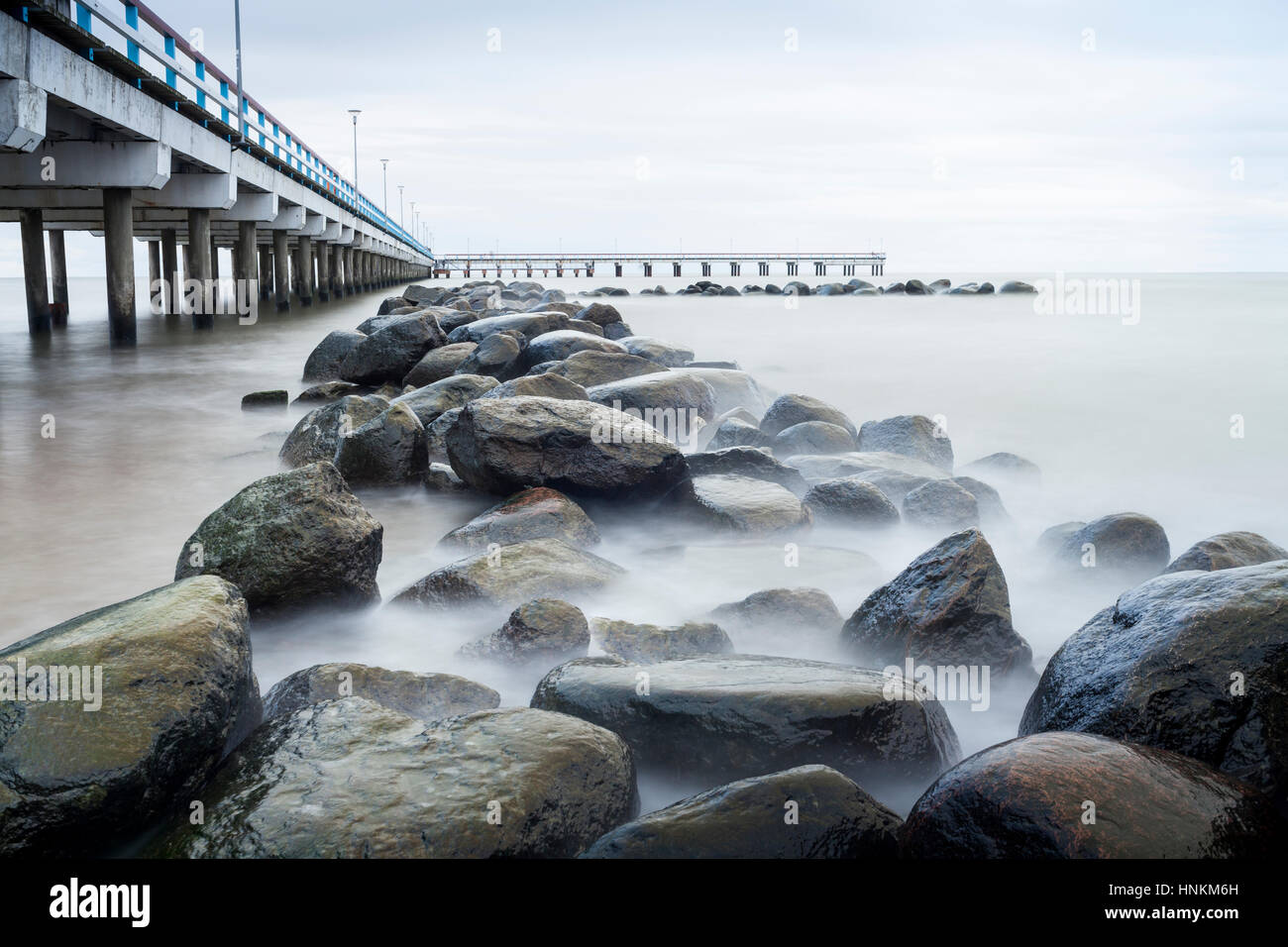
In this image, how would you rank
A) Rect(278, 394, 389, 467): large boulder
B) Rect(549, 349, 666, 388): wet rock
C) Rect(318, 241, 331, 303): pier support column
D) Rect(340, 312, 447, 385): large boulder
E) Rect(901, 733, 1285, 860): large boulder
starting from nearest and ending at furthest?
Rect(901, 733, 1285, 860): large boulder, Rect(278, 394, 389, 467): large boulder, Rect(549, 349, 666, 388): wet rock, Rect(340, 312, 447, 385): large boulder, Rect(318, 241, 331, 303): pier support column

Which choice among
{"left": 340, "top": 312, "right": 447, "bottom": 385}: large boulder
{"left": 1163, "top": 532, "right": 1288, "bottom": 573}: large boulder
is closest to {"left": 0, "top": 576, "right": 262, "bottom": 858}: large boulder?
{"left": 1163, "top": 532, "right": 1288, "bottom": 573}: large boulder

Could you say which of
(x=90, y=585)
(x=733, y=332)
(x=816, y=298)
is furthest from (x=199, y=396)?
(x=816, y=298)

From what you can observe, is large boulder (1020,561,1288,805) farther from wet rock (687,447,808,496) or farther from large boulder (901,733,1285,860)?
wet rock (687,447,808,496)

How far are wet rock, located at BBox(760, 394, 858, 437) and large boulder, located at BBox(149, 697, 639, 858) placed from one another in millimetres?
6376

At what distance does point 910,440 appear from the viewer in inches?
323

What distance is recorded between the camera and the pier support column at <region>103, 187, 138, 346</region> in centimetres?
1664

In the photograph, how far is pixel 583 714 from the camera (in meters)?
3.05

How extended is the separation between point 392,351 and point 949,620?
839 cm

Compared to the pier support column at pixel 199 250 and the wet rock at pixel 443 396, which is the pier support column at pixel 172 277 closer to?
the pier support column at pixel 199 250

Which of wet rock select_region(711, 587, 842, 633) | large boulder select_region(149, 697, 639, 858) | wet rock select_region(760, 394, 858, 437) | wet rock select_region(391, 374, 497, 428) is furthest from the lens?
wet rock select_region(760, 394, 858, 437)

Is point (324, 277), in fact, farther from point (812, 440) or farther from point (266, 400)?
point (812, 440)

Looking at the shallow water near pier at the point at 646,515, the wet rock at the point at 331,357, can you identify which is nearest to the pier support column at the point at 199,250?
the shallow water near pier at the point at 646,515

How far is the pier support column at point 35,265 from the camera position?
20609 mm
